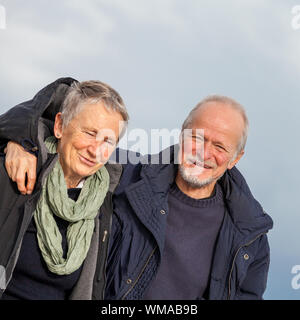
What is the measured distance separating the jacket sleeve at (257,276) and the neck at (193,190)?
2.24ft

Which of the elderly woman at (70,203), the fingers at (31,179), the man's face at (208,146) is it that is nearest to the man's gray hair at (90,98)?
the elderly woman at (70,203)

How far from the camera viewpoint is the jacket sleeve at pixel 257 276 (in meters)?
4.07

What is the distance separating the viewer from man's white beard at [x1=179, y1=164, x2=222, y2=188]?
396cm

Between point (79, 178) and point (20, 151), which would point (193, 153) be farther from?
point (20, 151)

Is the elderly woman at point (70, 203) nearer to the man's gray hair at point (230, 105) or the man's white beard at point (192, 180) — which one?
the man's white beard at point (192, 180)

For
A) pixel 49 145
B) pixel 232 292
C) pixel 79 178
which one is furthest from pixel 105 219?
pixel 232 292

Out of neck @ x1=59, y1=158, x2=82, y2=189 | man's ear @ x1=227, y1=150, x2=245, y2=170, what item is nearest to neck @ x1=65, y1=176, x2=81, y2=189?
neck @ x1=59, y1=158, x2=82, y2=189

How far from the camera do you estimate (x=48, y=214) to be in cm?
331

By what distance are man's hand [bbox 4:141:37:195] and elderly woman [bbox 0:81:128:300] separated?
6 centimetres

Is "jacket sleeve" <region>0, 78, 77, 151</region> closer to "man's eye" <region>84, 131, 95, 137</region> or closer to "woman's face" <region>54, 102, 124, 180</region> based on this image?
"woman's face" <region>54, 102, 124, 180</region>

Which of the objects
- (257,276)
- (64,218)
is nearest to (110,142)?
(64,218)

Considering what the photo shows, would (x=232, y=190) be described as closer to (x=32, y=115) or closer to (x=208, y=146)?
(x=208, y=146)

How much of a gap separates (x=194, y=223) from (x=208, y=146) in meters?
0.70

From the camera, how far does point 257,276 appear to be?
161 inches
